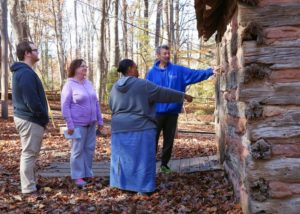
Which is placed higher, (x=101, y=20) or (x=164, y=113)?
(x=101, y=20)

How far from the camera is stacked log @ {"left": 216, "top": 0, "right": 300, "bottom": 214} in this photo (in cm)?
433

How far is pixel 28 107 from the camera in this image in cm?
556

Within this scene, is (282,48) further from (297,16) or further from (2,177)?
(2,177)

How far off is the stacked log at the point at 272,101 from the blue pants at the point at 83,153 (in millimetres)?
2839

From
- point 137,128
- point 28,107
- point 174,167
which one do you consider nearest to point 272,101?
point 137,128

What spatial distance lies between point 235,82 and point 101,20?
15.9 meters

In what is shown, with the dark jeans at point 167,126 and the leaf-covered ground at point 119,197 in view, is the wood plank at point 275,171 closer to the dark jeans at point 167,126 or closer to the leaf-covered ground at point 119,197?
the leaf-covered ground at point 119,197

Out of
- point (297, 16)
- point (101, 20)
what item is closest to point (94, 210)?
point (297, 16)

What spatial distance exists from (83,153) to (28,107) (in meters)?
1.30

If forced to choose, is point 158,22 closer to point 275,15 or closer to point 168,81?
point 168,81

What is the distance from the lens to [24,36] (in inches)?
797

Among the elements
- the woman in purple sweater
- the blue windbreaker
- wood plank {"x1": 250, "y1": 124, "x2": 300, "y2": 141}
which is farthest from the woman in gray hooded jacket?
wood plank {"x1": 250, "y1": 124, "x2": 300, "y2": 141}

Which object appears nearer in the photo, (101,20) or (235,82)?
(235,82)

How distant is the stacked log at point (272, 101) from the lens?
433 cm
